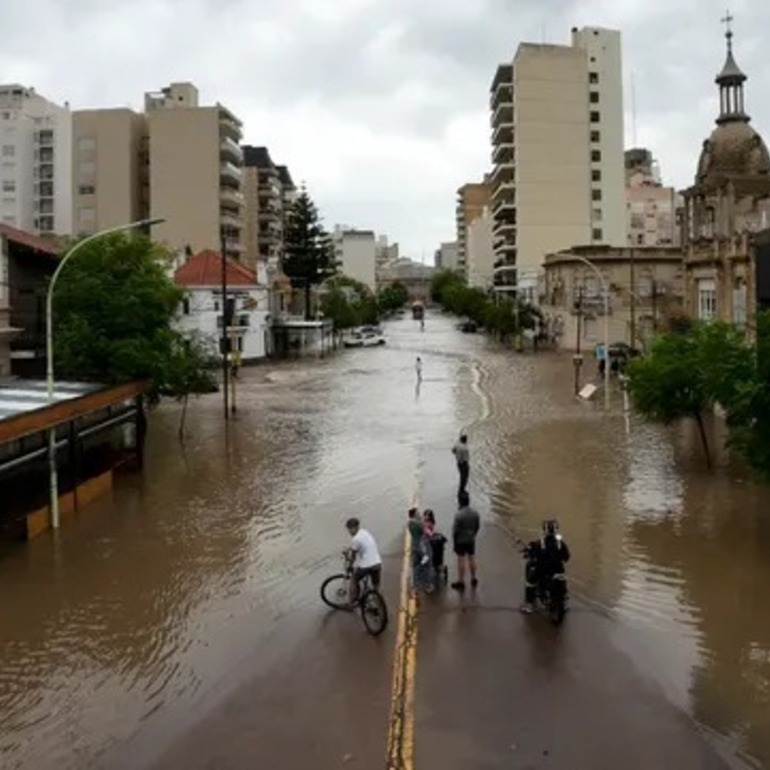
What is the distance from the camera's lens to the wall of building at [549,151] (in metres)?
103

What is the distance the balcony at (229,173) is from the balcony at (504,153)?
32470 millimetres

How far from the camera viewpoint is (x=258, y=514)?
21.4 meters

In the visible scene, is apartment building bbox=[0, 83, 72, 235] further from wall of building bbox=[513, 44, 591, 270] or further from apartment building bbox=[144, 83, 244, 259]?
wall of building bbox=[513, 44, 591, 270]

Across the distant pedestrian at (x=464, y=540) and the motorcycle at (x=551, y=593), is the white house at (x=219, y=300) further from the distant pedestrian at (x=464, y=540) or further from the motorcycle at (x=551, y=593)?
the motorcycle at (x=551, y=593)

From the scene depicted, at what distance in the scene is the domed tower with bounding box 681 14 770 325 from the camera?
128ft

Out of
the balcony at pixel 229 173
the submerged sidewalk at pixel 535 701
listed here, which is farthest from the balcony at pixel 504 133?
the submerged sidewalk at pixel 535 701

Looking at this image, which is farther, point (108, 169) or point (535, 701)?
point (108, 169)

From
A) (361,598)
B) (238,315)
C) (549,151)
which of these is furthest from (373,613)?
(549,151)

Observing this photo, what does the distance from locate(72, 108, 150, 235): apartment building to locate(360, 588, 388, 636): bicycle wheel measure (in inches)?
3205

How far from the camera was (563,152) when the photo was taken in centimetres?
10375

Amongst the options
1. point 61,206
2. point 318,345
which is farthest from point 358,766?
point 61,206

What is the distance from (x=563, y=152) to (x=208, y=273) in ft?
167

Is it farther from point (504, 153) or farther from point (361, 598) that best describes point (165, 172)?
point (361, 598)

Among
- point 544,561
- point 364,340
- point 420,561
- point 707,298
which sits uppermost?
point 364,340
